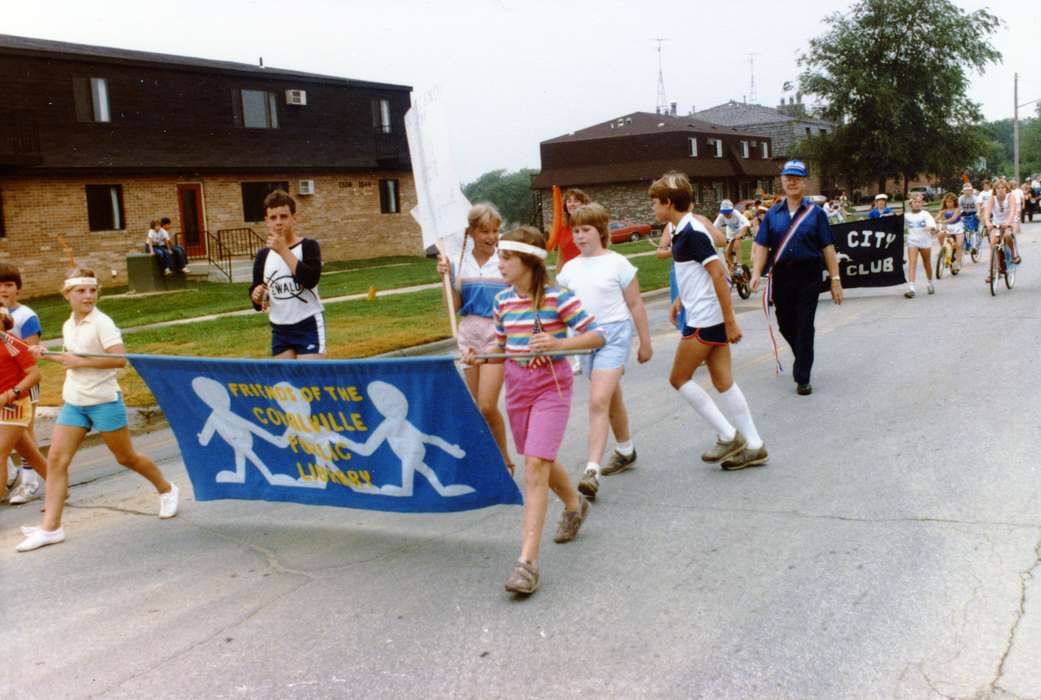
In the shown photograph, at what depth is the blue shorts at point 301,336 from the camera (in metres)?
6.17

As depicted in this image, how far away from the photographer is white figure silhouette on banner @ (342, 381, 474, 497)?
4.98m

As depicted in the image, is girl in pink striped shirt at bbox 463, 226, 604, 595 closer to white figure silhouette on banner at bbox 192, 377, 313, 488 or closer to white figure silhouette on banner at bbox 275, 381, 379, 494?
white figure silhouette on banner at bbox 275, 381, 379, 494

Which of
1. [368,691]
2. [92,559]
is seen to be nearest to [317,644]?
[368,691]

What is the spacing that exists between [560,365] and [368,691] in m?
1.84

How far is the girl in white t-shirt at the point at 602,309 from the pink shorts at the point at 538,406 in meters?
1.01

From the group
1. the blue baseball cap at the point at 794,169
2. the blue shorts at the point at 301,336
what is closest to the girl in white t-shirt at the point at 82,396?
the blue shorts at the point at 301,336

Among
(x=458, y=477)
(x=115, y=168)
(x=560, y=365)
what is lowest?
(x=458, y=477)

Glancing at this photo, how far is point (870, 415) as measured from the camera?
8008 millimetres

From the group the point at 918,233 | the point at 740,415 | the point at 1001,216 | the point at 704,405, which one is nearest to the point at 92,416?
the point at 704,405

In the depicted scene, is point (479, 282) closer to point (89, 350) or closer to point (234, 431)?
point (234, 431)

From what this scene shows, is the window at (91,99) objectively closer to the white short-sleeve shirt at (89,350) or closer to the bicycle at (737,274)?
the bicycle at (737,274)

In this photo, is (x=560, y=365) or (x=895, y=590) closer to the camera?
(x=895, y=590)

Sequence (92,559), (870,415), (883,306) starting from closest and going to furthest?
(92,559) → (870,415) → (883,306)

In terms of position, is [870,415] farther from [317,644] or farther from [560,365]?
[317,644]
